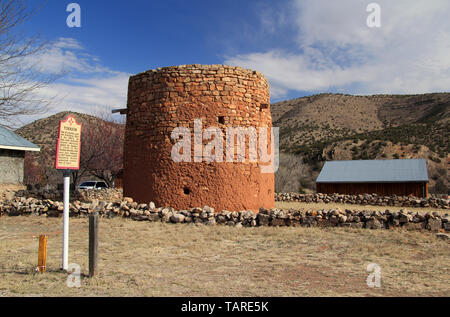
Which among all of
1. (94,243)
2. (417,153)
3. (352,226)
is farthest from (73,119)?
(417,153)

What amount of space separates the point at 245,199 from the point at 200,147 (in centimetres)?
218

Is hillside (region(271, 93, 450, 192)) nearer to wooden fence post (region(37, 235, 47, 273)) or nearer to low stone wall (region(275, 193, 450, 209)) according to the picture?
low stone wall (region(275, 193, 450, 209))

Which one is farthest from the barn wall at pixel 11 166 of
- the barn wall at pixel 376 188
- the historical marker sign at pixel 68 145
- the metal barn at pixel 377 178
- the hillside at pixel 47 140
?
the barn wall at pixel 376 188

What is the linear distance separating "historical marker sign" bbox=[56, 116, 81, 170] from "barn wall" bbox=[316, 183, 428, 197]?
85.6 feet

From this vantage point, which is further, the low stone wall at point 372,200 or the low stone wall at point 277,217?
the low stone wall at point 372,200

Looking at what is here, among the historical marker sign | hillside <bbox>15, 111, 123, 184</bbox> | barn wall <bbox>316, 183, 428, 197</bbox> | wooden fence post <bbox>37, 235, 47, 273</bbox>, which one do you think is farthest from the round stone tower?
hillside <bbox>15, 111, 123, 184</bbox>

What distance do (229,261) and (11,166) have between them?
16.3 m

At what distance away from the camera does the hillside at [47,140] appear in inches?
1323

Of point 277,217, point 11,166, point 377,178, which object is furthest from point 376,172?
point 11,166

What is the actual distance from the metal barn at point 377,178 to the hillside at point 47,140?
21.0m

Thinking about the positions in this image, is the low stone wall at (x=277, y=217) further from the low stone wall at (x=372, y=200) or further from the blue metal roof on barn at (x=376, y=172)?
the blue metal roof on barn at (x=376, y=172)

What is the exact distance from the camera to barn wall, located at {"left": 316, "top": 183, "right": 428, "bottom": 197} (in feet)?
84.7
